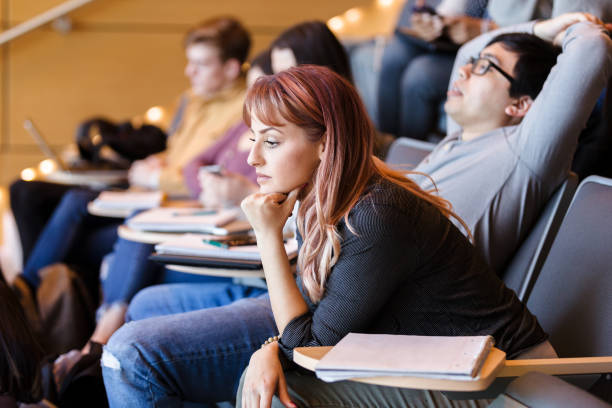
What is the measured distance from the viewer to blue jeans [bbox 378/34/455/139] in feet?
8.64

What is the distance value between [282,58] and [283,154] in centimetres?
108

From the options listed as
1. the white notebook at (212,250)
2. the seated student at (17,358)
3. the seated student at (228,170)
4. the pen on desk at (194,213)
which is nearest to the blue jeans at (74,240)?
the seated student at (228,170)

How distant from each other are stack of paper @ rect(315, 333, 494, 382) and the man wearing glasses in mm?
580

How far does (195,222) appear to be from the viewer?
1725mm

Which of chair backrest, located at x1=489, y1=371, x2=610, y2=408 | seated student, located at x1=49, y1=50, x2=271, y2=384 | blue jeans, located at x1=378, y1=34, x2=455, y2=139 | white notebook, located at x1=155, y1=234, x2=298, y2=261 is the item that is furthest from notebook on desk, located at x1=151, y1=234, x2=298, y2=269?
blue jeans, located at x1=378, y1=34, x2=455, y2=139

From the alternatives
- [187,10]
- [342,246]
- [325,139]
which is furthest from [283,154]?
[187,10]

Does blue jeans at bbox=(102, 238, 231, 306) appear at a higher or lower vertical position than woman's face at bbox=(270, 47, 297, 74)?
lower

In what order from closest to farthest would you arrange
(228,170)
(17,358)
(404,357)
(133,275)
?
(404,357) < (17,358) < (133,275) < (228,170)

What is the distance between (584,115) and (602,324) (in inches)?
17.4

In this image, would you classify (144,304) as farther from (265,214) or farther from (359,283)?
(359,283)

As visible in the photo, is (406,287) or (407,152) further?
(407,152)

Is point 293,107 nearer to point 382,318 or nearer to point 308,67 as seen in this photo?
point 308,67

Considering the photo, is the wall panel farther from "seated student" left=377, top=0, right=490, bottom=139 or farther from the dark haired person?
the dark haired person

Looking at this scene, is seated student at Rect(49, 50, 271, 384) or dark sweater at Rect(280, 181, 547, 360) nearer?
dark sweater at Rect(280, 181, 547, 360)
